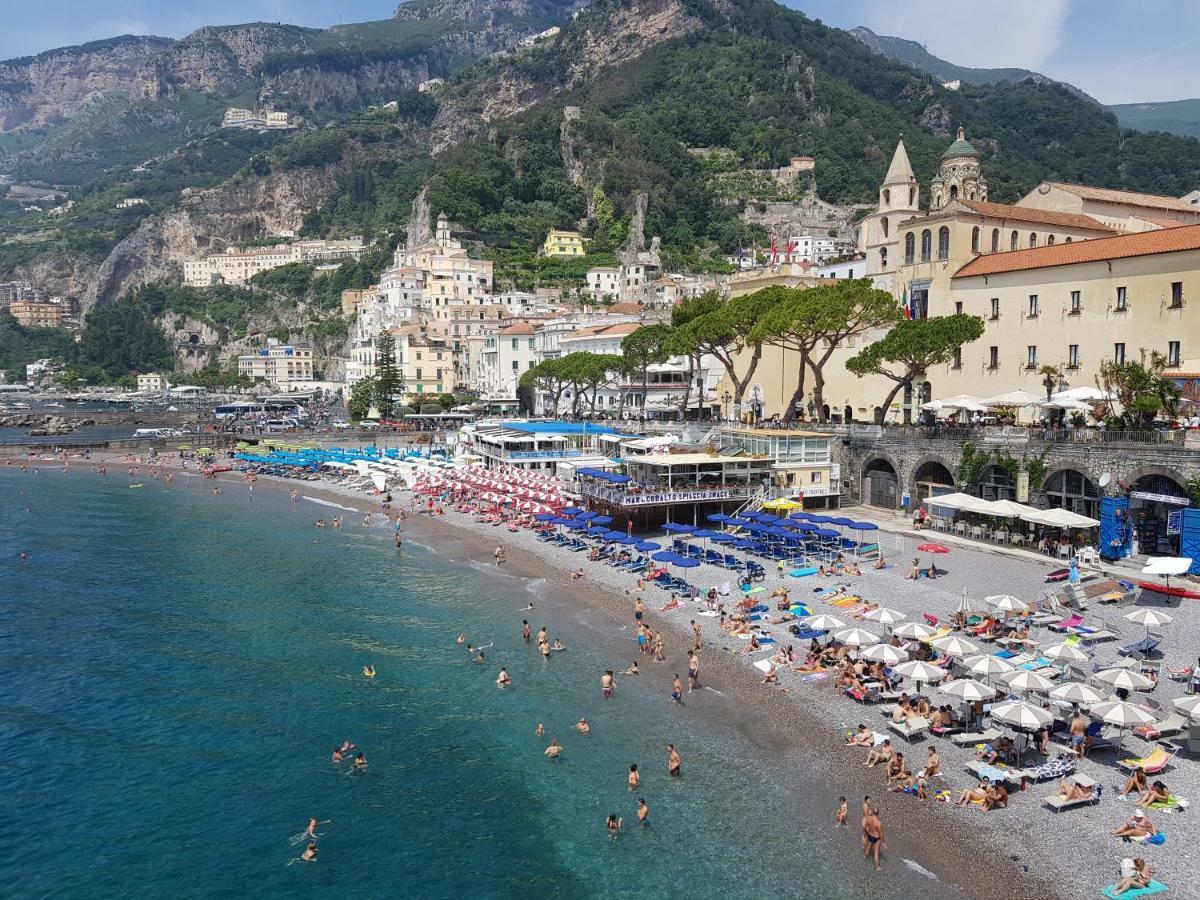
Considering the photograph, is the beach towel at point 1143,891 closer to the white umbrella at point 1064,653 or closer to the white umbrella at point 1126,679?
the white umbrella at point 1126,679

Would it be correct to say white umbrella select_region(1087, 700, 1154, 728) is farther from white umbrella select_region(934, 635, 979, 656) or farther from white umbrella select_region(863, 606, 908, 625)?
white umbrella select_region(863, 606, 908, 625)

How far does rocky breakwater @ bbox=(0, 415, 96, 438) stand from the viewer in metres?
106

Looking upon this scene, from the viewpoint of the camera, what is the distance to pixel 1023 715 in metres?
17.4

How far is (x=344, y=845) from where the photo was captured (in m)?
16.8

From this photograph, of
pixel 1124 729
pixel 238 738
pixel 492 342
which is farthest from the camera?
pixel 492 342

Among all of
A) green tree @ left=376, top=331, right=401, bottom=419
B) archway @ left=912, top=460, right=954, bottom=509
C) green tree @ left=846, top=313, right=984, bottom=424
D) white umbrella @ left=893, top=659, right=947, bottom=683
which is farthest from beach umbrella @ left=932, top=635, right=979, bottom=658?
green tree @ left=376, top=331, right=401, bottom=419

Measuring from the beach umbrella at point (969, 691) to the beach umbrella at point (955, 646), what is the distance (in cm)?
152

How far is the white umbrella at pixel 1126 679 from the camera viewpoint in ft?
61.3

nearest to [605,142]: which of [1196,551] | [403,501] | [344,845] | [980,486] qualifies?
[403,501]

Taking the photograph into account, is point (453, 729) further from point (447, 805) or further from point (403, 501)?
point (403, 501)

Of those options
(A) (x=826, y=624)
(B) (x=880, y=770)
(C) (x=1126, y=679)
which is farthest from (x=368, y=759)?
(C) (x=1126, y=679)

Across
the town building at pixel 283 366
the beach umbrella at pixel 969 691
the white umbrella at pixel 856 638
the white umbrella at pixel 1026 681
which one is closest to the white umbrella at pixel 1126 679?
the white umbrella at pixel 1026 681

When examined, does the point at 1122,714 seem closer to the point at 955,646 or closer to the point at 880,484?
the point at 955,646

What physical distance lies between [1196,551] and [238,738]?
98.5ft
